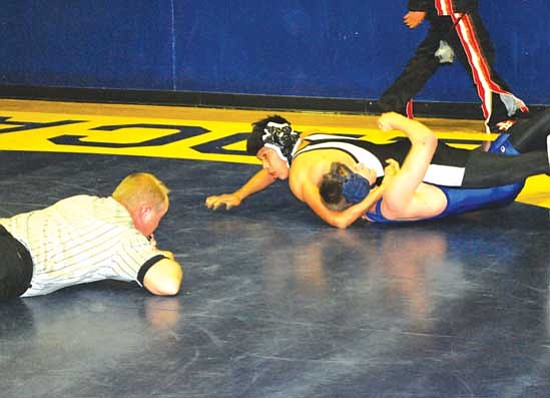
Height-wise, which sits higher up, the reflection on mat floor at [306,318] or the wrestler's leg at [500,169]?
the wrestler's leg at [500,169]

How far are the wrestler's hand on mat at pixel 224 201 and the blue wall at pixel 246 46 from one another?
14.4ft

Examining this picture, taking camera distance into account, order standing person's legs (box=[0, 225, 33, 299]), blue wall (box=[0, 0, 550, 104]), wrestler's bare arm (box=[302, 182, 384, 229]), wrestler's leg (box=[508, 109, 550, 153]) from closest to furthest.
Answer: standing person's legs (box=[0, 225, 33, 299]) → wrestler's bare arm (box=[302, 182, 384, 229]) → wrestler's leg (box=[508, 109, 550, 153]) → blue wall (box=[0, 0, 550, 104])

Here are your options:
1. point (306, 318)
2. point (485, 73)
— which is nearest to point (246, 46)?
point (485, 73)

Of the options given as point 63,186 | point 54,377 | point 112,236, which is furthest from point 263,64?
point 54,377

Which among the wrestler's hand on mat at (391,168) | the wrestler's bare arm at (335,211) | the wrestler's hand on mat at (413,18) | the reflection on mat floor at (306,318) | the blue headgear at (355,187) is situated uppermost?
the wrestler's hand on mat at (413,18)

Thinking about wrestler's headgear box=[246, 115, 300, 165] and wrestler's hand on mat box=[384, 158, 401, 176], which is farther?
wrestler's headgear box=[246, 115, 300, 165]

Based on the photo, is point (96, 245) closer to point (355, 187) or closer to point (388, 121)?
point (355, 187)

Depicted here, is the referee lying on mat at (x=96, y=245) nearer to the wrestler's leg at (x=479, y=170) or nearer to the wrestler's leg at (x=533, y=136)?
the wrestler's leg at (x=479, y=170)

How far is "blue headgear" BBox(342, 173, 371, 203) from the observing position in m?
5.54

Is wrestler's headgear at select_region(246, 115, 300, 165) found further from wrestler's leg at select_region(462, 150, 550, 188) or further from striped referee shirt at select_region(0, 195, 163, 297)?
striped referee shirt at select_region(0, 195, 163, 297)

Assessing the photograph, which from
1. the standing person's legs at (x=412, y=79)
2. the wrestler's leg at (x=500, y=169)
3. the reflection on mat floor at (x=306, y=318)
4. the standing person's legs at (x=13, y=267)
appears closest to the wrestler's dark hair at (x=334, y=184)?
the reflection on mat floor at (x=306, y=318)

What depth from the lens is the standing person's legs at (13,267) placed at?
4453 mm

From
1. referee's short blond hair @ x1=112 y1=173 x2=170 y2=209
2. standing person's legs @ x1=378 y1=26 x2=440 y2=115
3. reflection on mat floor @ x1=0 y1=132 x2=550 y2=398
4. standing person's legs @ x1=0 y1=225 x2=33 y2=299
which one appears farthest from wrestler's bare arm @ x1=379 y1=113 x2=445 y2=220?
standing person's legs @ x1=378 y1=26 x2=440 y2=115

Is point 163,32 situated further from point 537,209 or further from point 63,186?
point 537,209
